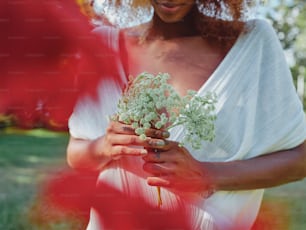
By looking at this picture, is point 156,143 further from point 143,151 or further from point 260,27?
point 260,27

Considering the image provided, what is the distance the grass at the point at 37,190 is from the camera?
43.9 inches

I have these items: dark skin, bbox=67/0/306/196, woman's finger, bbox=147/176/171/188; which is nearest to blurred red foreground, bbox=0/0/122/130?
dark skin, bbox=67/0/306/196

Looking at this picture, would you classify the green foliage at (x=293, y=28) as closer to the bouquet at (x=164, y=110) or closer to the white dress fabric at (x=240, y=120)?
the white dress fabric at (x=240, y=120)

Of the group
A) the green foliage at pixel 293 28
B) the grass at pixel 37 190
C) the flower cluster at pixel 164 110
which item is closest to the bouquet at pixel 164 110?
the flower cluster at pixel 164 110

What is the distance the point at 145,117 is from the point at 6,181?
4.66 ft

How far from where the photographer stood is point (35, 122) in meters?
1.01

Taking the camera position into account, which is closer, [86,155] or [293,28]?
[86,155]

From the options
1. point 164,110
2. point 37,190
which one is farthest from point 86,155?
point 37,190

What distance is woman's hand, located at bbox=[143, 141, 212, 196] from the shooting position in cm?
74

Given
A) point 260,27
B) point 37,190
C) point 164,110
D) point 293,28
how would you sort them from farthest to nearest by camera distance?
point 293,28 → point 37,190 → point 260,27 → point 164,110

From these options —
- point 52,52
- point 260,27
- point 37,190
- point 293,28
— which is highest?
point 260,27

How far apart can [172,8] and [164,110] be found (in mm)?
160

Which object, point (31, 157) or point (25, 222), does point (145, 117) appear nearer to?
point (25, 222)

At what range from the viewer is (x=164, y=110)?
2.34ft
